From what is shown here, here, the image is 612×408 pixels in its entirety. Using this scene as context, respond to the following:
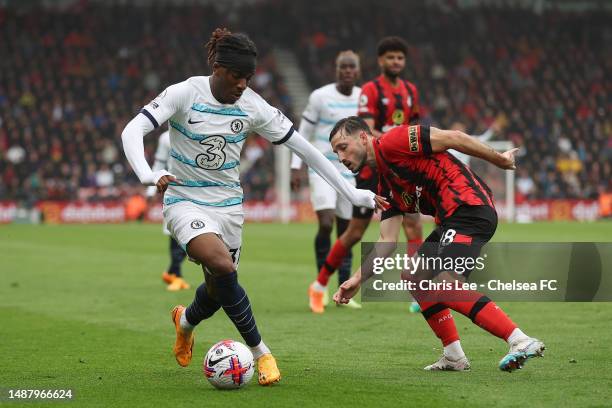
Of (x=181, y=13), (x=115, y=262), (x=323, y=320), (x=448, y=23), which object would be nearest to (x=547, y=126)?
(x=448, y=23)

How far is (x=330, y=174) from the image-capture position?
7.32m

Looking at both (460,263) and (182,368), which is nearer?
(460,263)

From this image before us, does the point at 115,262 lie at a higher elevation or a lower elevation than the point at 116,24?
lower

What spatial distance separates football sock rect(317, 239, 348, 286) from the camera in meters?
11.3

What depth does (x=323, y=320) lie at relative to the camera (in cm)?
1053

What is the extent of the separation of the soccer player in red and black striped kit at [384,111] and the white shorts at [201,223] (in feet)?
12.6

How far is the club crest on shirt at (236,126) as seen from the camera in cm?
721

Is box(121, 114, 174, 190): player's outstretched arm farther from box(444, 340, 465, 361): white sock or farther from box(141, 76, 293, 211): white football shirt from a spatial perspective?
box(444, 340, 465, 361): white sock

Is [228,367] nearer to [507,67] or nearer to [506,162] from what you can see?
[506,162]

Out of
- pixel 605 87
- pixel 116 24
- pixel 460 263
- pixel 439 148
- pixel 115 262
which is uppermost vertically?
pixel 116 24

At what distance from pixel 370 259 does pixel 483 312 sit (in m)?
1.00

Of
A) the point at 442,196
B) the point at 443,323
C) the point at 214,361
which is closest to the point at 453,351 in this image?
the point at 443,323

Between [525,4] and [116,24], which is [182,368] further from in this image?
[525,4]

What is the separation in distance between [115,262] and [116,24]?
24324mm
